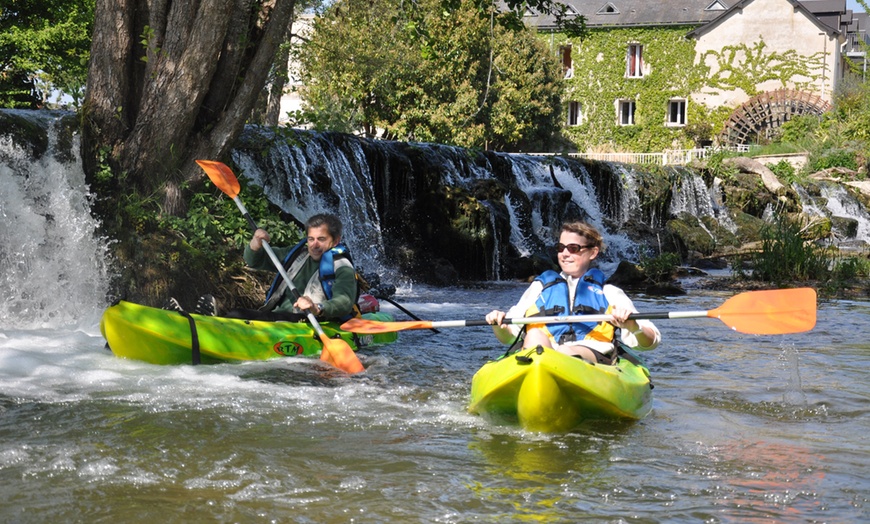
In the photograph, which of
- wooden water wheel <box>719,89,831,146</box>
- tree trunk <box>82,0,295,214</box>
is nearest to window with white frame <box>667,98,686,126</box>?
wooden water wheel <box>719,89,831,146</box>

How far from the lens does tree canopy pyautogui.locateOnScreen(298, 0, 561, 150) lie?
21.5 metres

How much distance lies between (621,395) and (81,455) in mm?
2424

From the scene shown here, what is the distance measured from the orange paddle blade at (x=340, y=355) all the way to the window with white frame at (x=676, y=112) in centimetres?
2873

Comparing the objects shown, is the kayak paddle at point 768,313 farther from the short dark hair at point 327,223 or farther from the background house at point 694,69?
the background house at point 694,69

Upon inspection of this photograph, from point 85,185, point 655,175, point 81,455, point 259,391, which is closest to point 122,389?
point 259,391

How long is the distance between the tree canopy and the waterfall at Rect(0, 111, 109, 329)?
10.5m

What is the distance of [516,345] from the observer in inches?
200

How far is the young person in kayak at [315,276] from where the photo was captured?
635 centimetres

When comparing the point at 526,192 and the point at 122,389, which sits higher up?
the point at 526,192

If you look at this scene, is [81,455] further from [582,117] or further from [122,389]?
[582,117]

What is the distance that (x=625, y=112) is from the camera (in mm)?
34125

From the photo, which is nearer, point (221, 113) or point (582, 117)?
point (221, 113)

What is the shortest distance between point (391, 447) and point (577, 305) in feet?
4.15

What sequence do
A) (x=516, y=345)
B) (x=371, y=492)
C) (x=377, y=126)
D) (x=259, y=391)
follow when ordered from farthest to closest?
(x=377, y=126) < (x=259, y=391) < (x=516, y=345) < (x=371, y=492)
